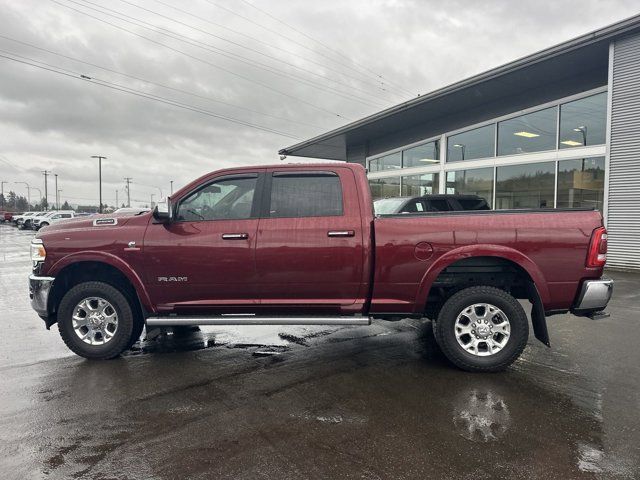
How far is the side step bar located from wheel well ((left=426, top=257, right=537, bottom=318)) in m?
0.91

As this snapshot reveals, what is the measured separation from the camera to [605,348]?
201 inches

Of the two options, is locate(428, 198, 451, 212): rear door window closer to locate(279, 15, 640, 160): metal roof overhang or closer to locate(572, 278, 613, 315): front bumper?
locate(279, 15, 640, 160): metal roof overhang

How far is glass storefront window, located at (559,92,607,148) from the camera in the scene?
1189 centimetres

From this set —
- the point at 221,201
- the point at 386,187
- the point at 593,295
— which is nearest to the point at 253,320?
the point at 221,201

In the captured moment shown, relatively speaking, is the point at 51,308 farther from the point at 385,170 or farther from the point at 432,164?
the point at 385,170

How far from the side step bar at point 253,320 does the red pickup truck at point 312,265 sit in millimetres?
16

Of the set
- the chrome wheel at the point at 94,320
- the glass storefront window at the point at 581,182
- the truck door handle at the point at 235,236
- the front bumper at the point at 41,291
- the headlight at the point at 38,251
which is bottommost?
the chrome wheel at the point at 94,320

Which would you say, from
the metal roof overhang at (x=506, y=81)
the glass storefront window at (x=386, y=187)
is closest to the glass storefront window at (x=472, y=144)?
the metal roof overhang at (x=506, y=81)

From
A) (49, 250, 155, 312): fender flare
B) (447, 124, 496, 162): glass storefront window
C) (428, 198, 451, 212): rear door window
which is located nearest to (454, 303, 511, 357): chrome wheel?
(49, 250, 155, 312): fender flare

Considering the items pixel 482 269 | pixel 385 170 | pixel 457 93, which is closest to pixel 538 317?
pixel 482 269

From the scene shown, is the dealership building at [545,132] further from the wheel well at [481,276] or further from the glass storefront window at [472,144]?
the wheel well at [481,276]

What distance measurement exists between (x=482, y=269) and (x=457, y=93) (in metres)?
11.2

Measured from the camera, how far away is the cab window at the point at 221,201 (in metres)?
4.60

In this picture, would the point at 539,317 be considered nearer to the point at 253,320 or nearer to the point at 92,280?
the point at 253,320
